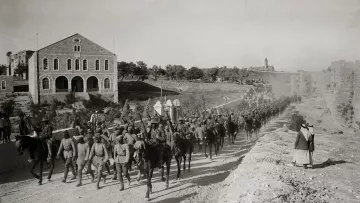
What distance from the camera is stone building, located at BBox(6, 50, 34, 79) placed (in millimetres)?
61019

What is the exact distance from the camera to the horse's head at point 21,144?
8570 millimetres

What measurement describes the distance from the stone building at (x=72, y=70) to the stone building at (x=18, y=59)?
20.5m

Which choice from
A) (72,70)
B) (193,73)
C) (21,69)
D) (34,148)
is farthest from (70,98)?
(193,73)

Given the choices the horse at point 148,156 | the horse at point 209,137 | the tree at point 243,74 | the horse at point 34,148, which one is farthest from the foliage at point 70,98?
the tree at point 243,74

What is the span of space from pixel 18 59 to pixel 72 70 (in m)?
26.7

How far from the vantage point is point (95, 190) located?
8211 millimetres

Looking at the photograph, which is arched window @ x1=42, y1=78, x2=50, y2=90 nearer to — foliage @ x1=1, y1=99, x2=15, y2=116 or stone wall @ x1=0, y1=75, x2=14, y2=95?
stone wall @ x1=0, y1=75, x2=14, y2=95

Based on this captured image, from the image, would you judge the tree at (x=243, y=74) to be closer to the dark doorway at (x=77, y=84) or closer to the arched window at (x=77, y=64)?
the dark doorway at (x=77, y=84)

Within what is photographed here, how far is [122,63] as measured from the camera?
76.3 m

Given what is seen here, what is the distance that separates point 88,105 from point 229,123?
2789 centimetres

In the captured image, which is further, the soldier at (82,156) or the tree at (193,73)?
the tree at (193,73)

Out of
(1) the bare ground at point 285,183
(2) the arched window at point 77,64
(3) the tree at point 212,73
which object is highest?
(3) the tree at point 212,73

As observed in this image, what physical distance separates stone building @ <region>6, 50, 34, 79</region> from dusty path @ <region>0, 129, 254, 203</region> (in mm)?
56436

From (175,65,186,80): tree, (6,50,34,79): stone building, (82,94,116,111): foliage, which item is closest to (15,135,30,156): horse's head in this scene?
(82,94,116,111): foliage
